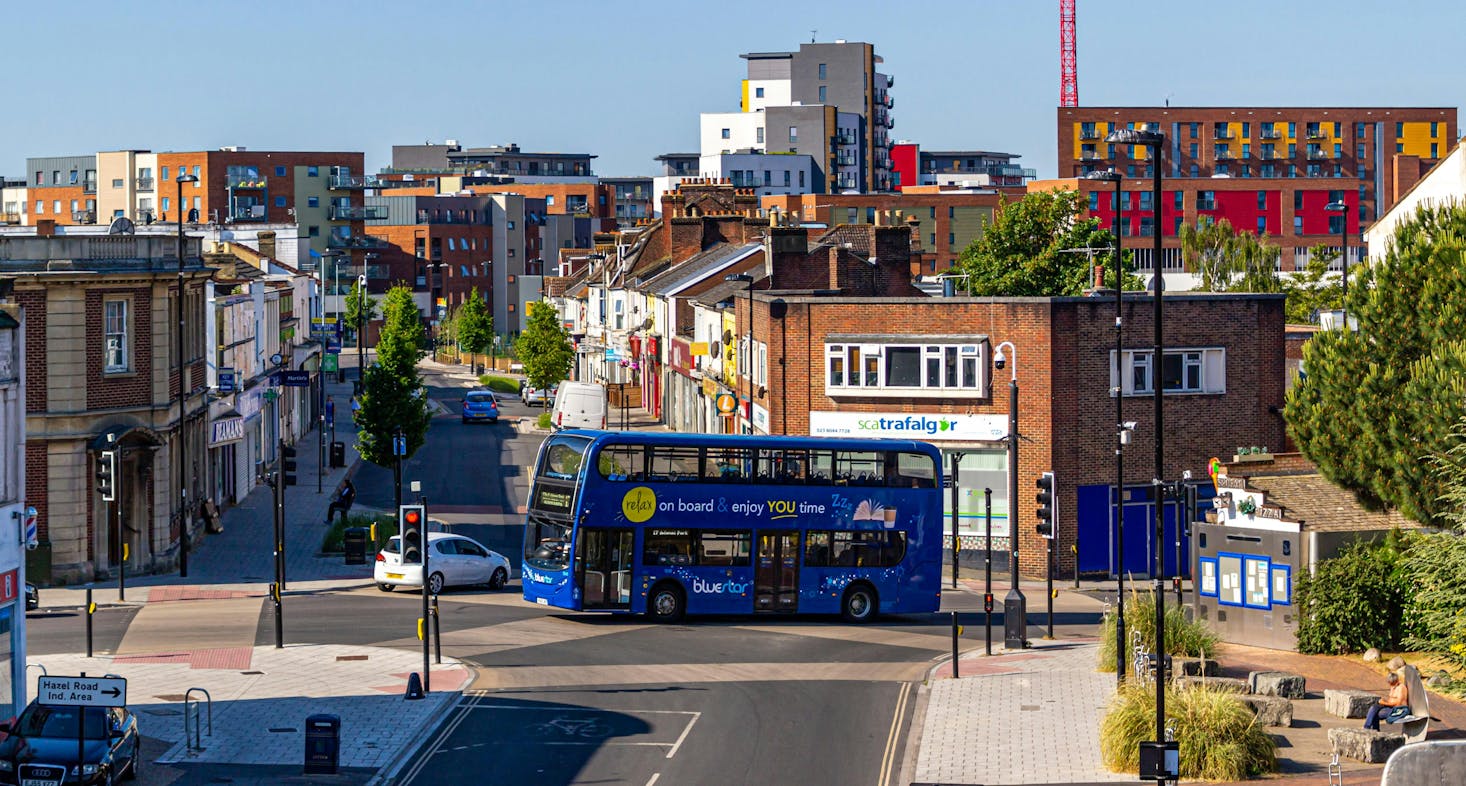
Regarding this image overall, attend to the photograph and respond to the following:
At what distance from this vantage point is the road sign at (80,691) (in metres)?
24.6

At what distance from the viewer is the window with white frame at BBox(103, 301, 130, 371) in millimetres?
44562

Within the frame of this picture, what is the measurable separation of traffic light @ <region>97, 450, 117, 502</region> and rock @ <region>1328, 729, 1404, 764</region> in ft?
88.7

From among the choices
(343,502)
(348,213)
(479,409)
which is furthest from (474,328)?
(343,502)

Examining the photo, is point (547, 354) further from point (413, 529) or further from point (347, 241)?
point (413, 529)

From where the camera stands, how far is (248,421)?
2454 inches

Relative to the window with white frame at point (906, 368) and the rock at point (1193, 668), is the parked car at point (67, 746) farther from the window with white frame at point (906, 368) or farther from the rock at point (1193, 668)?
the window with white frame at point (906, 368)

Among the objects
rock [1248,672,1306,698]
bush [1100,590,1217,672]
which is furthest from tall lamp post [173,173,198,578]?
rock [1248,672,1306,698]

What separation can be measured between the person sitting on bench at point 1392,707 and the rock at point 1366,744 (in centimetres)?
52

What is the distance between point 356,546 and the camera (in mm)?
47688

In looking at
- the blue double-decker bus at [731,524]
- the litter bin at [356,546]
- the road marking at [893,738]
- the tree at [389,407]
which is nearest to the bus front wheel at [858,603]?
the blue double-decker bus at [731,524]

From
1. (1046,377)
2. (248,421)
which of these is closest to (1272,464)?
(1046,377)

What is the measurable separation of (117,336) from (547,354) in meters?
56.3

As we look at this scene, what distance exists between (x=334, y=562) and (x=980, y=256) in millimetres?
42127

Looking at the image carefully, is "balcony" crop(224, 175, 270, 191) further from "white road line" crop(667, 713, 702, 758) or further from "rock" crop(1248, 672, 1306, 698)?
"rock" crop(1248, 672, 1306, 698)
